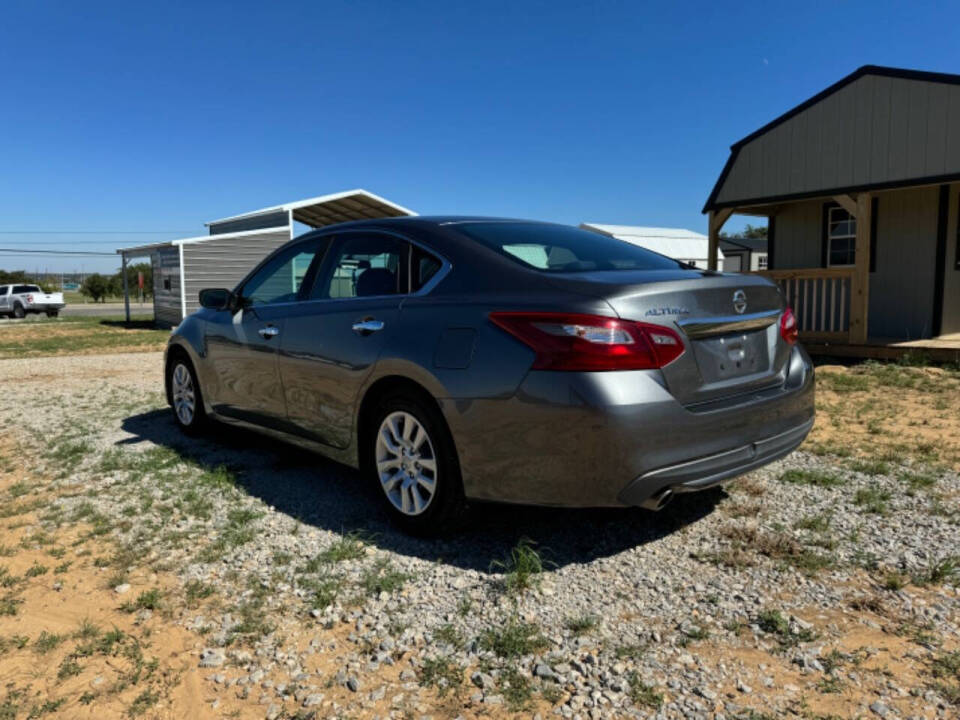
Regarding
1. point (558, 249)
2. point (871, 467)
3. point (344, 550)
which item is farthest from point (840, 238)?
point (344, 550)

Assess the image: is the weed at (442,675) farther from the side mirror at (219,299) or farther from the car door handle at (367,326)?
the side mirror at (219,299)

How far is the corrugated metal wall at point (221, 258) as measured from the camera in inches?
890

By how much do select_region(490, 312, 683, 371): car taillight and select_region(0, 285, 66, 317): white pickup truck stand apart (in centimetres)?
3701

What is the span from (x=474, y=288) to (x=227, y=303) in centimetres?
261

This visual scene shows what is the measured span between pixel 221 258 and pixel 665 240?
88.4 ft

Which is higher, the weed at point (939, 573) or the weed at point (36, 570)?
the weed at point (939, 573)

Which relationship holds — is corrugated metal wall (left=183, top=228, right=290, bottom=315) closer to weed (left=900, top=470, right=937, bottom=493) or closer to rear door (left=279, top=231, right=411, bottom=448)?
rear door (left=279, top=231, right=411, bottom=448)

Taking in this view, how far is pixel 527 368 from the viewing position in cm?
289

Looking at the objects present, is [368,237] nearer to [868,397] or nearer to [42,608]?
[42,608]

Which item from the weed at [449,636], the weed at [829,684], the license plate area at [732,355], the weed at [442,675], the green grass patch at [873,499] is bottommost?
the weed at [442,675]

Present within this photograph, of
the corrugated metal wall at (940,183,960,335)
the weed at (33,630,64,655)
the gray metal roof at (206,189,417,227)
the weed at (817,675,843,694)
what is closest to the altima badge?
the weed at (817,675,843,694)

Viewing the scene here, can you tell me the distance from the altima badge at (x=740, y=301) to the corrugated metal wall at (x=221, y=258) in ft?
71.6

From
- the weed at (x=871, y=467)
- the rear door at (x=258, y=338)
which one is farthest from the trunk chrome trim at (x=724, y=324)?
the rear door at (x=258, y=338)

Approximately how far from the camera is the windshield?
11.4ft
